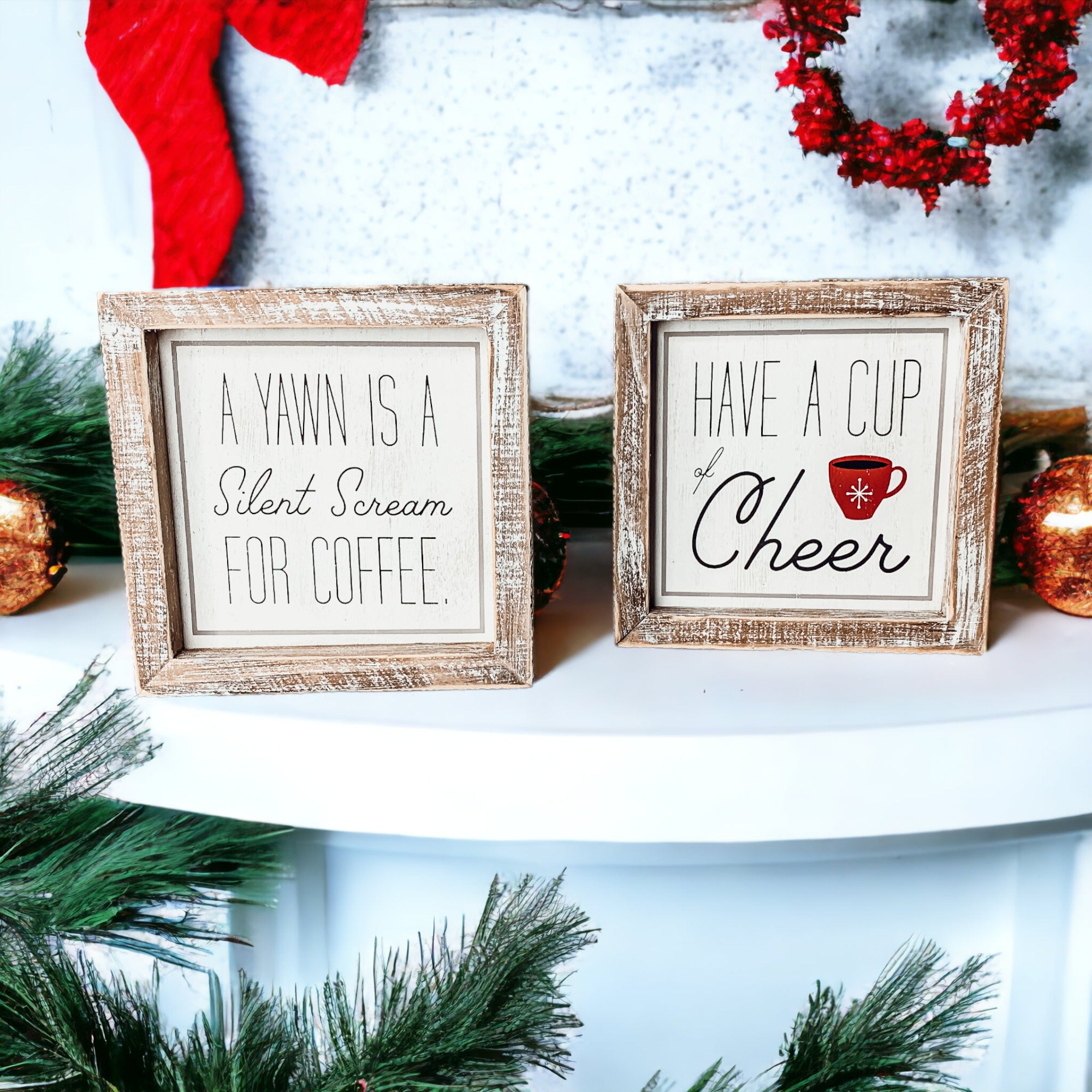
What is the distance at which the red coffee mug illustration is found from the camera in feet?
2.29

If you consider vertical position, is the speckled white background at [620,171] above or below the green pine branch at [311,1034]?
above

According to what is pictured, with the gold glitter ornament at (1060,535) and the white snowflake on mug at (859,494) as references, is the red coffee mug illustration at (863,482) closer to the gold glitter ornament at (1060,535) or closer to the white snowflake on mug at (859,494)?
the white snowflake on mug at (859,494)

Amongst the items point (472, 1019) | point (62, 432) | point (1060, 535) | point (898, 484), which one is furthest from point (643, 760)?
point (62, 432)

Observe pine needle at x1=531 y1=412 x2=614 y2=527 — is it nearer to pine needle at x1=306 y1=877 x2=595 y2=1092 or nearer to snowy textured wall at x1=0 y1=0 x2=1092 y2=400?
snowy textured wall at x1=0 y1=0 x2=1092 y2=400

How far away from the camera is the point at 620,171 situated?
898 mm

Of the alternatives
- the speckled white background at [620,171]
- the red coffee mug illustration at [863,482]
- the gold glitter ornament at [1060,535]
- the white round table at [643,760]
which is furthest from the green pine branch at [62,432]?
the gold glitter ornament at [1060,535]

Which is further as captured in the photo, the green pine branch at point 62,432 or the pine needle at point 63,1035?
the green pine branch at point 62,432

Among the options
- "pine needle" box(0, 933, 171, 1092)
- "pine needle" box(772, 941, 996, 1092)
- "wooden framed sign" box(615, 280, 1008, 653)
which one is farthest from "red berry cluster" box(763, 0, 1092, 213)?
"pine needle" box(0, 933, 171, 1092)

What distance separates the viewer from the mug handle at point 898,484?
2.29ft

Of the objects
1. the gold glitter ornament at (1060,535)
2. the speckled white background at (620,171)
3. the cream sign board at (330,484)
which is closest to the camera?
the cream sign board at (330,484)

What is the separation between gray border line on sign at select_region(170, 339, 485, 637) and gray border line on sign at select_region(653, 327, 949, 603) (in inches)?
5.4

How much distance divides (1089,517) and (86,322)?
948 millimetres

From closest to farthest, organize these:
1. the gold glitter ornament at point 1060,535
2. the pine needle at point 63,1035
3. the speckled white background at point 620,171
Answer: the pine needle at point 63,1035, the gold glitter ornament at point 1060,535, the speckled white background at point 620,171

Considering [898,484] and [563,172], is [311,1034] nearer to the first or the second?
[898,484]
